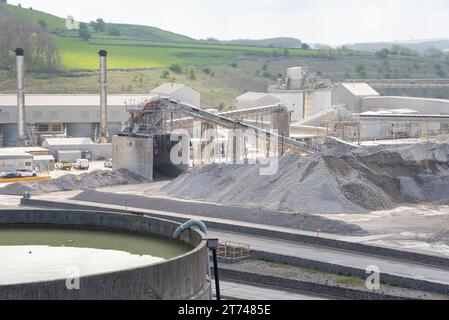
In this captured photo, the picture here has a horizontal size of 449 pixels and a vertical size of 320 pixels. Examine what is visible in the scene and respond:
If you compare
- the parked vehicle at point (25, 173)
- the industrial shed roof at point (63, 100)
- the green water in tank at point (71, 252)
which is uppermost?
the green water in tank at point (71, 252)

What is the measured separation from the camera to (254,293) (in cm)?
2989

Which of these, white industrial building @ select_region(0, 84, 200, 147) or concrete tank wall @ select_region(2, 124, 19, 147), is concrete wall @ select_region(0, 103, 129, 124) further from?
concrete tank wall @ select_region(2, 124, 19, 147)

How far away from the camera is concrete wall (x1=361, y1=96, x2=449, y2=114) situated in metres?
87.4

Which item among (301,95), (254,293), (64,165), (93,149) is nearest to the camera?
(254,293)

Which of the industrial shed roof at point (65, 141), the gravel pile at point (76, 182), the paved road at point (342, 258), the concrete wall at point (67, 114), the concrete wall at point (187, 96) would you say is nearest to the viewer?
the paved road at point (342, 258)

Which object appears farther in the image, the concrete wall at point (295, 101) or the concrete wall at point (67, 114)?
the concrete wall at point (295, 101)

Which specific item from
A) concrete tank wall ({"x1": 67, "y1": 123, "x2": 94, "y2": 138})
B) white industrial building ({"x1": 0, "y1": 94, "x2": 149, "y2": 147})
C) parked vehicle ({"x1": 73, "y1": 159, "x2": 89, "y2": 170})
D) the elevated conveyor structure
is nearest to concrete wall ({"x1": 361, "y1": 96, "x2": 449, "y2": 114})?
white industrial building ({"x1": 0, "y1": 94, "x2": 149, "y2": 147})

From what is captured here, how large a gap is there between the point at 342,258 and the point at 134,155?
24.9 meters

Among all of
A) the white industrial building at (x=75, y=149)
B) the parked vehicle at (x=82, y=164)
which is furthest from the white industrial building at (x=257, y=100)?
the parked vehicle at (x=82, y=164)

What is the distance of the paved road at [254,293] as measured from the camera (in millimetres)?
29203

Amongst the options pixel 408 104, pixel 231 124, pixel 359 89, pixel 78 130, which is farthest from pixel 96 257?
pixel 359 89

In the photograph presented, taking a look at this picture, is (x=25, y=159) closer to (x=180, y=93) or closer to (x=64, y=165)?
(x=64, y=165)

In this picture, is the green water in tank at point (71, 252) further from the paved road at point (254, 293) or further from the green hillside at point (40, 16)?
the green hillside at point (40, 16)
